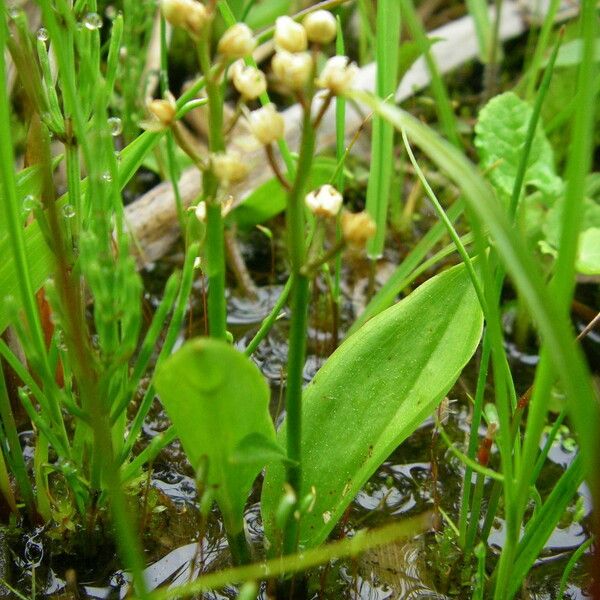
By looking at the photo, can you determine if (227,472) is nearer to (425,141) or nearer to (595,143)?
(425,141)

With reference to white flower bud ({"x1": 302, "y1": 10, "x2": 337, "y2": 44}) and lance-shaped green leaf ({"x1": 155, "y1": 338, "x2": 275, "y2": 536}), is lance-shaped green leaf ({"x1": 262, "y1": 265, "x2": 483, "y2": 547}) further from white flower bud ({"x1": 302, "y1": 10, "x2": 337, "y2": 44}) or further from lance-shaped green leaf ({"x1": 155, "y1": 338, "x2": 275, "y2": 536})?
white flower bud ({"x1": 302, "y1": 10, "x2": 337, "y2": 44})

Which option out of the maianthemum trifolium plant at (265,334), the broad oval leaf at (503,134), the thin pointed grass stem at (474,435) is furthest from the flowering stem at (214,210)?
the broad oval leaf at (503,134)

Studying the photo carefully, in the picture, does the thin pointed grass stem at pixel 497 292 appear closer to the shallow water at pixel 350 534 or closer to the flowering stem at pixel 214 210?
the shallow water at pixel 350 534

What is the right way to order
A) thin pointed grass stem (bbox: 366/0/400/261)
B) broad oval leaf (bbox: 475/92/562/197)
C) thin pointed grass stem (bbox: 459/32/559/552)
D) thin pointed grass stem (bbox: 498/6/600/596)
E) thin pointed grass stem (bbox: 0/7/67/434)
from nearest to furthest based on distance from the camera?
1. thin pointed grass stem (bbox: 498/6/600/596)
2. thin pointed grass stem (bbox: 0/7/67/434)
3. thin pointed grass stem (bbox: 459/32/559/552)
4. thin pointed grass stem (bbox: 366/0/400/261)
5. broad oval leaf (bbox: 475/92/562/197)

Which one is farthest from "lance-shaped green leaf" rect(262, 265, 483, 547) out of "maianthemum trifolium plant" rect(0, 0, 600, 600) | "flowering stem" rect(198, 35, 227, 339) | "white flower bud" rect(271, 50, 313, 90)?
"white flower bud" rect(271, 50, 313, 90)

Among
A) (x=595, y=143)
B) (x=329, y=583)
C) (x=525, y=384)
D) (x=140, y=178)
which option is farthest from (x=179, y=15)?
(x=595, y=143)

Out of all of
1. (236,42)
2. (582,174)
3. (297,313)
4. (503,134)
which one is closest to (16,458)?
(297,313)

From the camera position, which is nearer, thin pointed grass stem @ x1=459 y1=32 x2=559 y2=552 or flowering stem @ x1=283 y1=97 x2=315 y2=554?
flowering stem @ x1=283 y1=97 x2=315 y2=554
